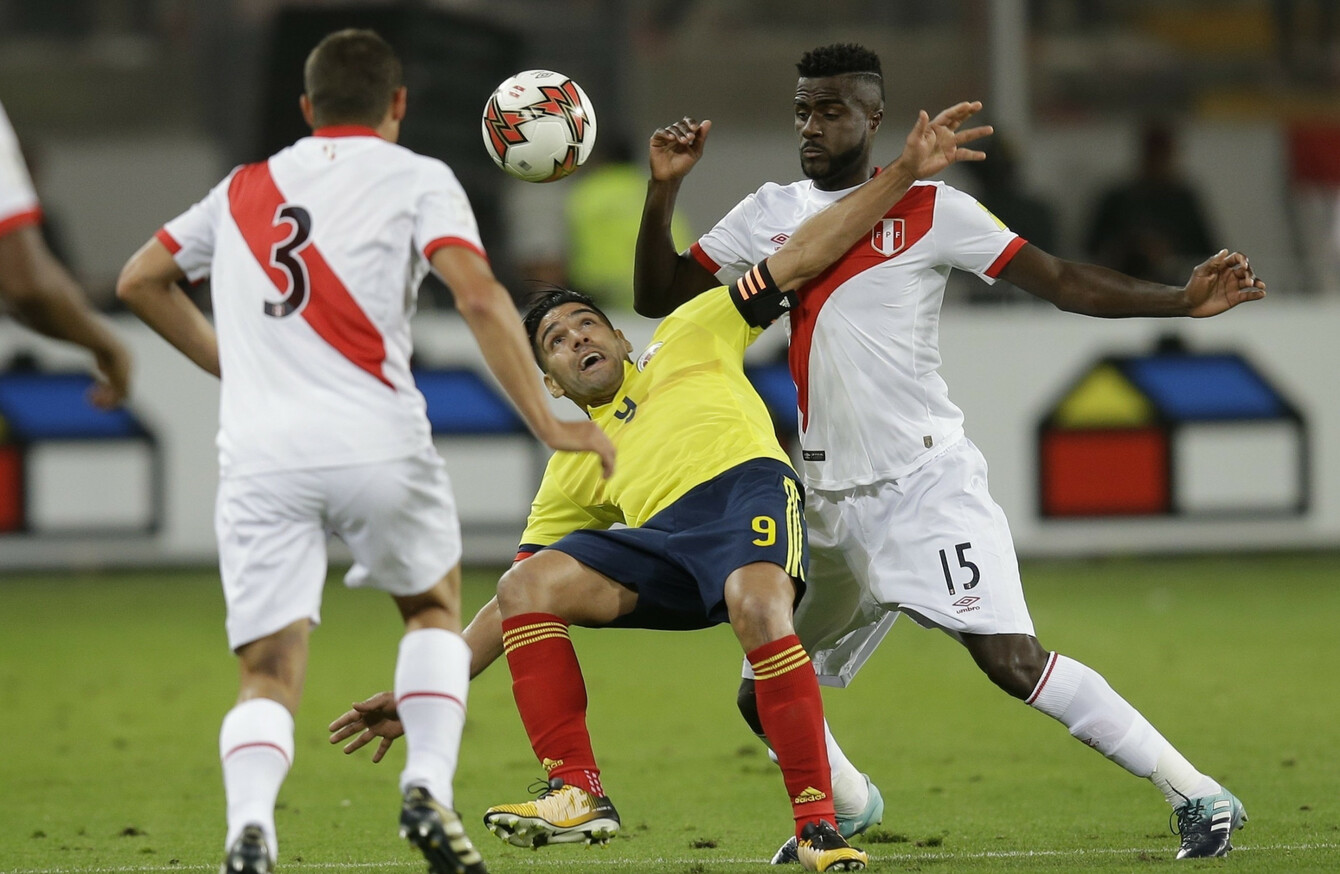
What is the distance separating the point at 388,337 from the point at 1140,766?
231 cm

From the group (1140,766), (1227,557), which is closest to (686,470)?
(1140,766)

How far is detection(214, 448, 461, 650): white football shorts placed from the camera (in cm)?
412

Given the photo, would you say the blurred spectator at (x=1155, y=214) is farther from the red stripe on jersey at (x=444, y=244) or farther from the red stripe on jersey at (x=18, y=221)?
the red stripe on jersey at (x=18, y=221)

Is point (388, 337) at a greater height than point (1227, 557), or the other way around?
point (388, 337)

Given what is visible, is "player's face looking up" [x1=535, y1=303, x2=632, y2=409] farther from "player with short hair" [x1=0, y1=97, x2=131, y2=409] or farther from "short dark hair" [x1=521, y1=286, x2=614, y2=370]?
"player with short hair" [x1=0, y1=97, x2=131, y2=409]

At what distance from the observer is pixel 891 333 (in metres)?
5.16

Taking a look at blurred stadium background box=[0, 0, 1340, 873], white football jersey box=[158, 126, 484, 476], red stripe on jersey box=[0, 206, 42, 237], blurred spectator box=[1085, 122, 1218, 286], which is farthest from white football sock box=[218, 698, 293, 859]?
blurred spectator box=[1085, 122, 1218, 286]

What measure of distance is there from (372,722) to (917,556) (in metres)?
1.56

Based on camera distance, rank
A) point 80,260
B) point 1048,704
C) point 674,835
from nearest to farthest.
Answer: point 1048,704
point 674,835
point 80,260

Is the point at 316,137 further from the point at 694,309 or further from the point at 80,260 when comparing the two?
the point at 80,260

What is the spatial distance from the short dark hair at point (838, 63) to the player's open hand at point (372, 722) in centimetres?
213

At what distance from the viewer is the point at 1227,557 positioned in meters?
12.2

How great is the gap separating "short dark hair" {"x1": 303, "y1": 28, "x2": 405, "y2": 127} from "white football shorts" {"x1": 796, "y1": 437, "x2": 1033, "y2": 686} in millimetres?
1790

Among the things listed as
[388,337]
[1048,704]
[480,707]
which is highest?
[388,337]
